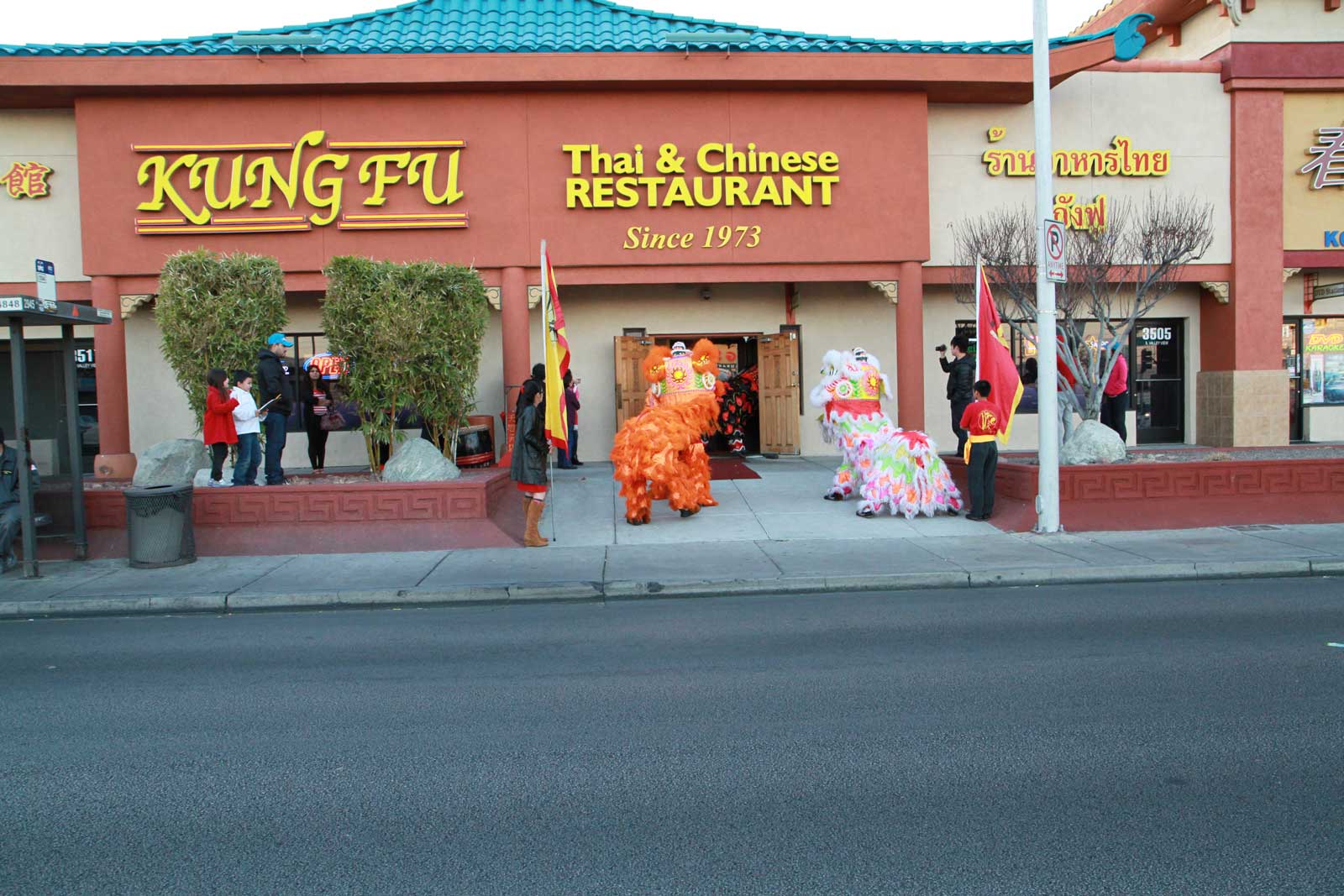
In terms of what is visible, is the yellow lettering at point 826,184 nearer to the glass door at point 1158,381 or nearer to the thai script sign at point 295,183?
the thai script sign at point 295,183

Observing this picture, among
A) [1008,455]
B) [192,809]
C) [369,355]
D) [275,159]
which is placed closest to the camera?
[192,809]

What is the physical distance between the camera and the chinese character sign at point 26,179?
15.3 m

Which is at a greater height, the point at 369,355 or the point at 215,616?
the point at 369,355

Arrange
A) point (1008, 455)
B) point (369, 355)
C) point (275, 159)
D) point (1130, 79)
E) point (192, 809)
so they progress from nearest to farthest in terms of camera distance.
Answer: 1. point (192, 809)
2. point (369, 355)
3. point (1008, 455)
4. point (275, 159)
5. point (1130, 79)

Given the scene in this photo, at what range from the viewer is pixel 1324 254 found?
16812 mm

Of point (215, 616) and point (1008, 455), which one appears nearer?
point (215, 616)

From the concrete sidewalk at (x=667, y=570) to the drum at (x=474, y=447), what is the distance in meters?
3.90

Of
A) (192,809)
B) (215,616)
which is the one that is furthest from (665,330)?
(192,809)

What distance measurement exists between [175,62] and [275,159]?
1.90 m

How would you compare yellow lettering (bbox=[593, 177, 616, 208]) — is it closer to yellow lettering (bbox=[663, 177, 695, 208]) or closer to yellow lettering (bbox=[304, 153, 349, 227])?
yellow lettering (bbox=[663, 177, 695, 208])

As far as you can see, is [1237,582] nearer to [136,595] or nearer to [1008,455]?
[1008,455]

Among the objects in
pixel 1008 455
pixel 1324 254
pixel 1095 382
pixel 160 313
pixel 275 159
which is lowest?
pixel 1008 455

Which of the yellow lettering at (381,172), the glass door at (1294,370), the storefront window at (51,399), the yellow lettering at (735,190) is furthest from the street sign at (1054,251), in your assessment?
the storefront window at (51,399)

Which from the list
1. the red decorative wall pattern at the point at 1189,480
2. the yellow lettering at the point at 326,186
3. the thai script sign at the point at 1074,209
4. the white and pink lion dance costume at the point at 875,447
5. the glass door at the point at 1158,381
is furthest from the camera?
the glass door at the point at 1158,381
